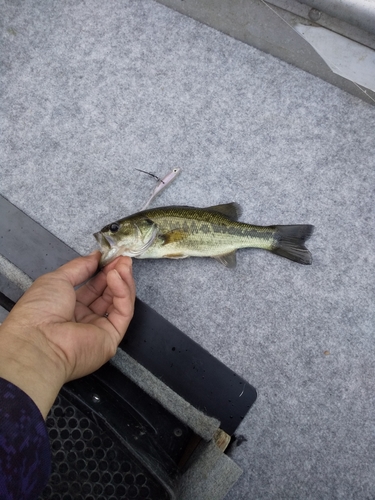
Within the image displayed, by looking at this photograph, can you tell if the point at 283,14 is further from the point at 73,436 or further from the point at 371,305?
the point at 73,436

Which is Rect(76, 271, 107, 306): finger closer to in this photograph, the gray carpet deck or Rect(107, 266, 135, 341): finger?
Rect(107, 266, 135, 341): finger

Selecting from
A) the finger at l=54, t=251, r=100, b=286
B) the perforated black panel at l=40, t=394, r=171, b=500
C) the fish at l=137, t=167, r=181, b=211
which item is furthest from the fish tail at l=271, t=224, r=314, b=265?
the perforated black panel at l=40, t=394, r=171, b=500

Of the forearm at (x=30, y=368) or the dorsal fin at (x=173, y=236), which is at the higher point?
the dorsal fin at (x=173, y=236)

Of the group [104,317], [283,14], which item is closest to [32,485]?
[104,317]

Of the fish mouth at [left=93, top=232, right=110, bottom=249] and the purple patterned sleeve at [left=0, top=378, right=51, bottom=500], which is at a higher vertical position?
the fish mouth at [left=93, top=232, right=110, bottom=249]

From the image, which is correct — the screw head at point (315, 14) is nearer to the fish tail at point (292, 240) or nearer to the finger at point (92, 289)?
the fish tail at point (292, 240)

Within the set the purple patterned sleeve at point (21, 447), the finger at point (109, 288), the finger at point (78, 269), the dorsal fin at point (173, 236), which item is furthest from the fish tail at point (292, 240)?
the purple patterned sleeve at point (21, 447)
